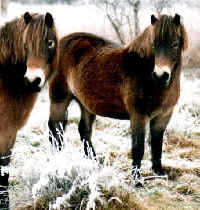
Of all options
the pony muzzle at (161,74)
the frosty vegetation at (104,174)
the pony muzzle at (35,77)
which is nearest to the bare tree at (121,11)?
the frosty vegetation at (104,174)

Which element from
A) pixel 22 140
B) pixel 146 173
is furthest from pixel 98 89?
pixel 22 140

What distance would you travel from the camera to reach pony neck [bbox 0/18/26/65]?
9.36ft

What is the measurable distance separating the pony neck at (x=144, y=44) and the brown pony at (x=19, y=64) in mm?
1092

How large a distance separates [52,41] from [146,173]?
6.93 feet

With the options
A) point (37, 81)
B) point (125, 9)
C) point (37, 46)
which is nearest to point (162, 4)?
point (125, 9)

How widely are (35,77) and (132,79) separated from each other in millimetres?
1381

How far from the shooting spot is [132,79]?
3773mm

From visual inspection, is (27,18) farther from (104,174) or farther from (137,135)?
(137,135)

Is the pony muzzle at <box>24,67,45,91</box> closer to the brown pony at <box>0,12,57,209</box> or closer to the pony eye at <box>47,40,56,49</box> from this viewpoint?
the brown pony at <box>0,12,57,209</box>

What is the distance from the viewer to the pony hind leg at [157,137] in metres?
4.03

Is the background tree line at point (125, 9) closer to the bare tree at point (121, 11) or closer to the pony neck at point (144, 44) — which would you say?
the bare tree at point (121, 11)

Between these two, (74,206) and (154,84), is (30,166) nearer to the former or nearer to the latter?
(74,206)

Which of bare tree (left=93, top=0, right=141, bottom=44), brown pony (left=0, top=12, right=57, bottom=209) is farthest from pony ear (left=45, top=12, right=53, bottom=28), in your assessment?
bare tree (left=93, top=0, right=141, bottom=44)

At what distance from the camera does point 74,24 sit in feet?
35.3
